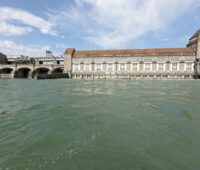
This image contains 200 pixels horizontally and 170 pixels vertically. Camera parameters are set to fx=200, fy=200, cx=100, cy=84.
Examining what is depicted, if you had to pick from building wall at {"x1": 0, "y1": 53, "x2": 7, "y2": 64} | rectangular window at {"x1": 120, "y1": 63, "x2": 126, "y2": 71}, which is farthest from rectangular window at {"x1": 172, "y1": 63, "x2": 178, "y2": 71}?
building wall at {"x1": 0, "y1": 53, "x2": 7, "y2": 64}

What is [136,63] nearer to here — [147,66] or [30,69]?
[147,66]

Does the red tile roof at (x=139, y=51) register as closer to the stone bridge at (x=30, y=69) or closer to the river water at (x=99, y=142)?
the stone bridge at (x=30, y=69)

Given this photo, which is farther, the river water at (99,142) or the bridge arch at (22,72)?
the bridge arch at (22,72)

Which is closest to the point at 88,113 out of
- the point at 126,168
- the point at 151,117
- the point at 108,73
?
the point at 151,117

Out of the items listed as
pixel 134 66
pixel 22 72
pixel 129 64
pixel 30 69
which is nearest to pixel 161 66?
pixel 134 66

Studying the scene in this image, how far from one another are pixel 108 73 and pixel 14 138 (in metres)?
56.4

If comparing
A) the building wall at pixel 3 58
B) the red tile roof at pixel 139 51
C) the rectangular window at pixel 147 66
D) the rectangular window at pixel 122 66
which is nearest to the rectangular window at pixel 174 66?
the red tile roof at pixel 139 51

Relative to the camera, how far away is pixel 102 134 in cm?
584

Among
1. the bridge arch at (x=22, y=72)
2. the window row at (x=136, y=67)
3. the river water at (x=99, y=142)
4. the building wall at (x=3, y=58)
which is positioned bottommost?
the river water at (x=99, y=142)

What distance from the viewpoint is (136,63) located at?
59.4 meters

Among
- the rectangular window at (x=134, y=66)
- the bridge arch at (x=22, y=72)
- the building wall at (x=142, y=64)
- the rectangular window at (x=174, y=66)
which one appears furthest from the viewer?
the bridge arch at (x=22, y=72)

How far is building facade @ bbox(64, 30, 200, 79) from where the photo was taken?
183 ft

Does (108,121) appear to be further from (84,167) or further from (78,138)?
(84,167)

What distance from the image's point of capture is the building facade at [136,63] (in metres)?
55.7
